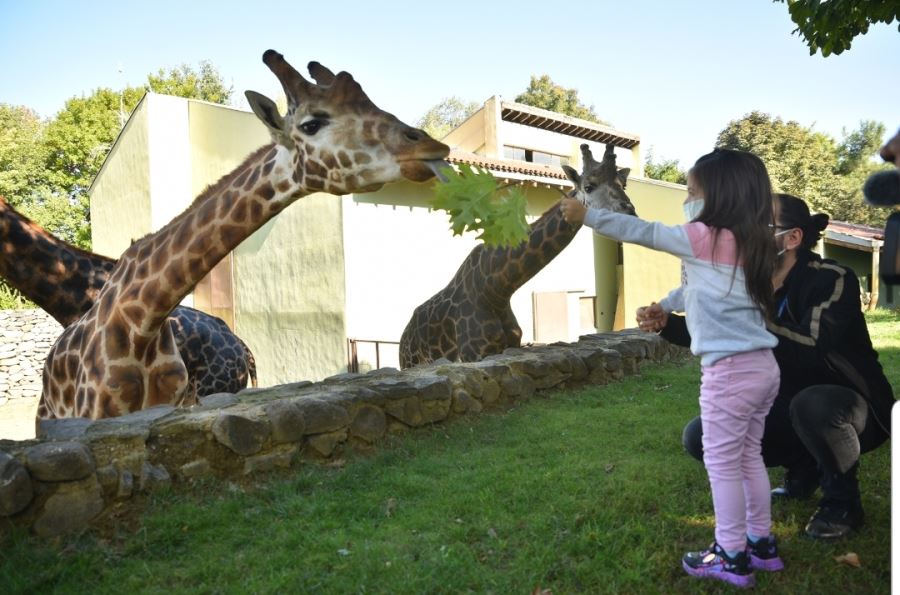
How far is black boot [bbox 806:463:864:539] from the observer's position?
2840 millimetres

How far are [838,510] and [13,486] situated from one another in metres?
3.64

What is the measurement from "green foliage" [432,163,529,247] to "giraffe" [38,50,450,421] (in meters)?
0.32

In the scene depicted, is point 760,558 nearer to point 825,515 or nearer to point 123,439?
point 825,515

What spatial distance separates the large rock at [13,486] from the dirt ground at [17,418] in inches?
313

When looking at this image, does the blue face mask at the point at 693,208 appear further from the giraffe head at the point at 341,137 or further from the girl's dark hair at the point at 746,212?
the giraffe head at the point at 341,137

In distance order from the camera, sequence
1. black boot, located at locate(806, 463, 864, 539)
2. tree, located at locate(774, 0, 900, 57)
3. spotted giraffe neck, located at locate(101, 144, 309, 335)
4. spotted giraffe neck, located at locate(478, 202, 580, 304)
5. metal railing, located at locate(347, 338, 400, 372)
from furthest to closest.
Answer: metal railing, located at locate(347, 338, 400, 372) < spotted giraffe neck, located at locate(478, 202, 580, 304) < tree, located at locate(774, 0, 900, 57) < spotted giraffe neck, located at locate(101, 144, 309, 335) < black boot, located at locate(806, 463, 864, 539)

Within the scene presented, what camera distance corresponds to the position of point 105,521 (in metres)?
3.24

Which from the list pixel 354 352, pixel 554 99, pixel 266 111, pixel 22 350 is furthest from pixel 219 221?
pixel 554 99

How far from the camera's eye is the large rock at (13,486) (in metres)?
2.91

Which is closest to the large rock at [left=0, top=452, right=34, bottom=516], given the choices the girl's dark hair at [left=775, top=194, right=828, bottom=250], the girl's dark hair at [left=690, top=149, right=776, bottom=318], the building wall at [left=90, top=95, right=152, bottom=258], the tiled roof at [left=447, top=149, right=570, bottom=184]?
the girl's dark hair at [left=690, top=149, right=776, bottom=318]

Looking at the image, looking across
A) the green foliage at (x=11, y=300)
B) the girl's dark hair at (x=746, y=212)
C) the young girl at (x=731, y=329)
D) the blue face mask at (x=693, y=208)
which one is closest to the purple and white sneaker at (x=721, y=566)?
the young girl at (x=731, y=329)

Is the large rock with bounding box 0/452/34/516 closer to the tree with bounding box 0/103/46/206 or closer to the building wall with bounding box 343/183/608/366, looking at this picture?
the building wall with bounding box 343/183/608/366

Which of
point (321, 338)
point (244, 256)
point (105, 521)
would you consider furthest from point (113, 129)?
point (105, 521)

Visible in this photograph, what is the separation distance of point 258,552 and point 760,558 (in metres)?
2.13
